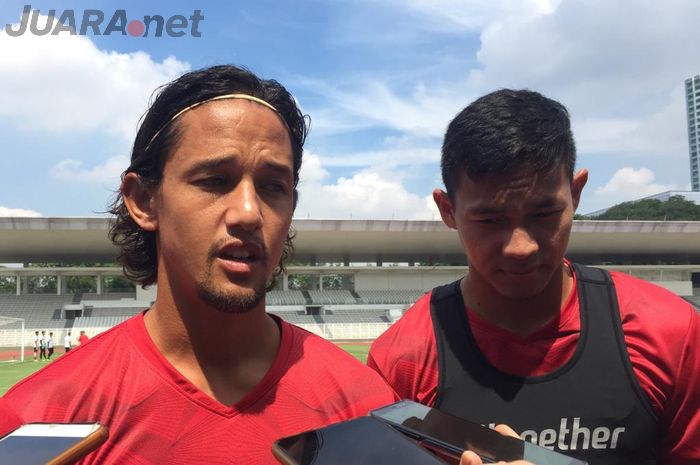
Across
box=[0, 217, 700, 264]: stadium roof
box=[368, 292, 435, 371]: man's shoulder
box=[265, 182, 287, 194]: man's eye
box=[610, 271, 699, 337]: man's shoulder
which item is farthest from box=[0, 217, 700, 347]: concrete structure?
box=[265, 182, 287, 194]: man's eye

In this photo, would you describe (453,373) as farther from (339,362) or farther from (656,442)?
(656,442)

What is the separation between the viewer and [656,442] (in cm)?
208

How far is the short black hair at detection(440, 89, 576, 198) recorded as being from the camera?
6.68ft

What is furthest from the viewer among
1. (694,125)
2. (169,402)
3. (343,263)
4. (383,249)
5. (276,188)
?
(694,125)


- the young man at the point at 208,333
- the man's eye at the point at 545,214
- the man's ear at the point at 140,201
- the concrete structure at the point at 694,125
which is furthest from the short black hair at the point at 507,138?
the concrete structure at the point at 694,125

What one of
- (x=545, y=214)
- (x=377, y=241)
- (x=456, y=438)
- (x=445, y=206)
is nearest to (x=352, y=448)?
(x=456, y=438)

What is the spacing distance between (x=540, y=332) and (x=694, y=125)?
481 ft

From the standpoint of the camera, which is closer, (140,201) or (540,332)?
(140,201)

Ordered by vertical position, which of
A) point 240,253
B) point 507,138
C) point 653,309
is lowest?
point 653,309

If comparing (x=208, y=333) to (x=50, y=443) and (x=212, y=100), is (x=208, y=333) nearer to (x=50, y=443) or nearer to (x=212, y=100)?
(x=212, y=100)

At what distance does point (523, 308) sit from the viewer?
2.23 m

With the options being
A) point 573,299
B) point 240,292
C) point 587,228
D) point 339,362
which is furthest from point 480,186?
point 587,228

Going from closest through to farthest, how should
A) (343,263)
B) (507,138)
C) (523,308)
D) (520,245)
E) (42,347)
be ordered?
1. (520,245)
2. (507,138)
3. (523,308)
4. (42,347)
5. (343,263)

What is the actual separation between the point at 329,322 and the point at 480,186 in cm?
3508
